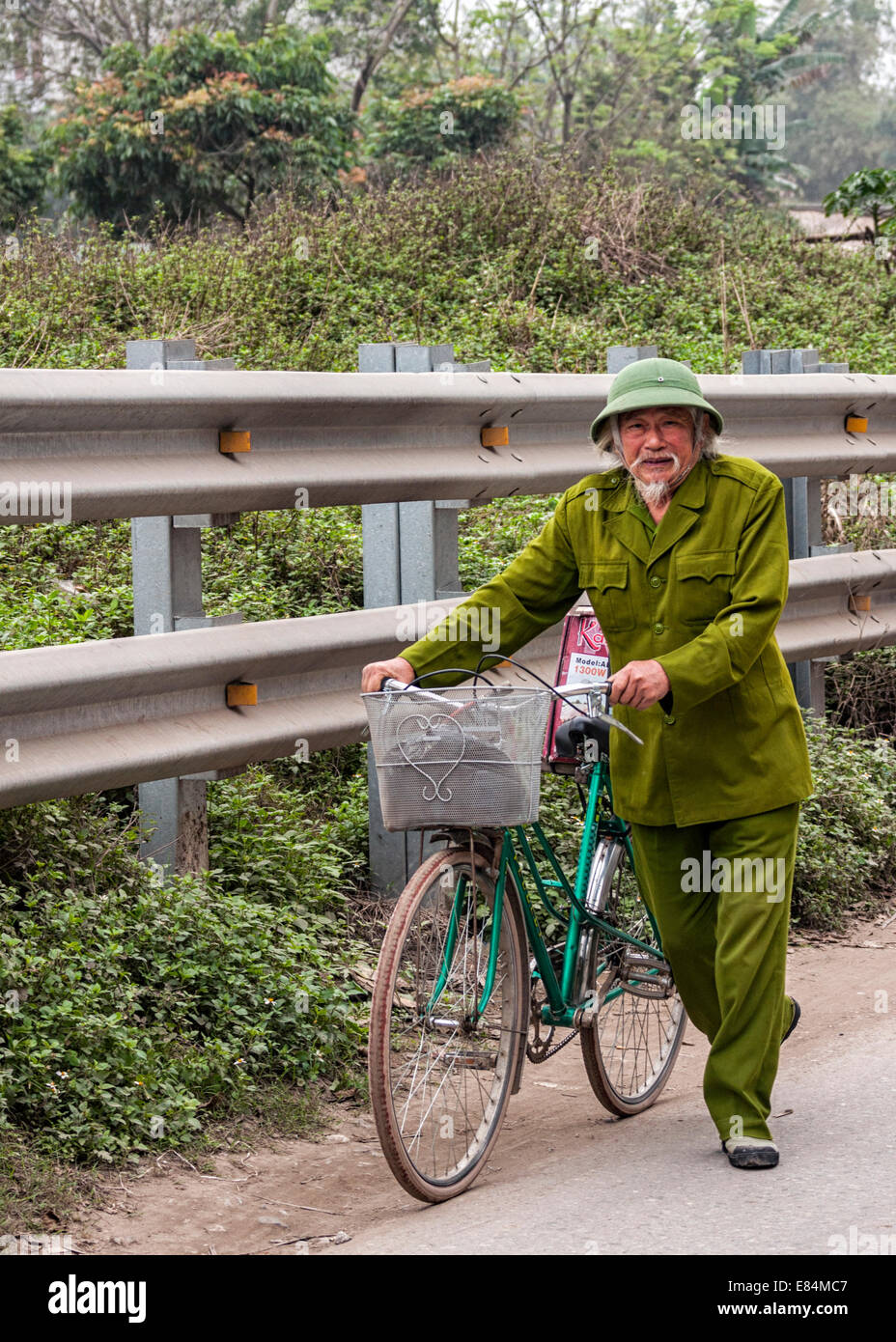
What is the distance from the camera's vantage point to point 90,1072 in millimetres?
3844

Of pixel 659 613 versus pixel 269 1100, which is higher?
pixel 659 613

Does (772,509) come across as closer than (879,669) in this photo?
Yes

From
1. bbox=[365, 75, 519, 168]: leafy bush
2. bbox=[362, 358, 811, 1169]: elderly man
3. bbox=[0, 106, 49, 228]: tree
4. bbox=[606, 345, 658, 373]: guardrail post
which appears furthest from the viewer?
bbox=[365, 75, 519, 168]: leafy bush


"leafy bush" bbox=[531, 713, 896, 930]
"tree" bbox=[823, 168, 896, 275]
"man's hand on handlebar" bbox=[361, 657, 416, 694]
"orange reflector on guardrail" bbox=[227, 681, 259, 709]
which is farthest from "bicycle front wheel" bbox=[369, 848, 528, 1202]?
"tree" bbox=[823, 168, 896, 275]

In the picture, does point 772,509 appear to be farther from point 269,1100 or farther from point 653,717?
point 269,1100

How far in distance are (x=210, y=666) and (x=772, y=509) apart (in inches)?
59.3

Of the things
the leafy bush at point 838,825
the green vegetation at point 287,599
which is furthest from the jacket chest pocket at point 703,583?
the leafy bush at point 838,825

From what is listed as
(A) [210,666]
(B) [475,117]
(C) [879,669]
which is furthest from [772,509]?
(B) [475,117]

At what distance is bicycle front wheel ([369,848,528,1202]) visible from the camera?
361 centimetres

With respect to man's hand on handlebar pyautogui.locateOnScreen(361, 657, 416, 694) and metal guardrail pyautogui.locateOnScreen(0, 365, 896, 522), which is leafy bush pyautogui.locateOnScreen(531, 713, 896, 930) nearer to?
metal guardrail pyautogui.locateOnScreen(0, 365, 896, 522)

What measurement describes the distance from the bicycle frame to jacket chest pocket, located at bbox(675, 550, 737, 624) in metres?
0.54

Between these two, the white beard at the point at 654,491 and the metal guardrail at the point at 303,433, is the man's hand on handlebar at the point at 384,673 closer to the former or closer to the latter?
the white beard at the point at 654,491

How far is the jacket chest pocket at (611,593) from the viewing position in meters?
4.07
